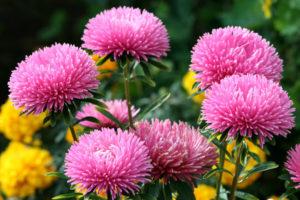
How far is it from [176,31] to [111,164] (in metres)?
2.93

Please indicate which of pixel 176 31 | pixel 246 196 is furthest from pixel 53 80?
pixel 176 31

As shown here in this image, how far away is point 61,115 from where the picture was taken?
1371 millimetres

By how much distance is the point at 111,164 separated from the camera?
1.19 metres

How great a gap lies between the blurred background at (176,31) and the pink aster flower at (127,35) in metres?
1.07

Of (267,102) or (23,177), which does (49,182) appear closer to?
(23,177)

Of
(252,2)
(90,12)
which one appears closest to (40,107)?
(252,2)

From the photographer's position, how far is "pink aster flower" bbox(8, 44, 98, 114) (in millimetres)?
1327

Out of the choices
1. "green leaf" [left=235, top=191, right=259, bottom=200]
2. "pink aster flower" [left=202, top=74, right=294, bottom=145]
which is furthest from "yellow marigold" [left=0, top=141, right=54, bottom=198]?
"pink aster flower" [left=202, top=74, right=294, bottom=145]

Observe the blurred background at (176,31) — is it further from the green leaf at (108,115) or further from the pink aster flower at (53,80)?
the pink aster flower at (53,80)

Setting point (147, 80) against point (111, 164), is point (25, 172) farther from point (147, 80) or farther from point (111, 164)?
point (111, 164)

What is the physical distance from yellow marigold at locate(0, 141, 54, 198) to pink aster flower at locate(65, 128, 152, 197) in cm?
118

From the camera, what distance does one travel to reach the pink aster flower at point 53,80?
52.2 inches

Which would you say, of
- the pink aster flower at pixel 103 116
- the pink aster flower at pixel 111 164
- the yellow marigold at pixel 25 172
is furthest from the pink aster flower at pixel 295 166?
the yellow marigold at pixel 25 172

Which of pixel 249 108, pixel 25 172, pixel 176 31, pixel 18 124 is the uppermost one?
pixel 176 31
